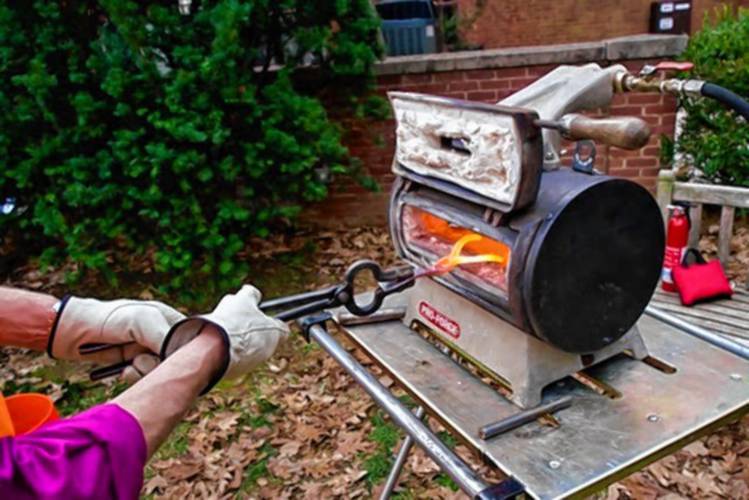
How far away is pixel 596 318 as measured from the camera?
1384 mm

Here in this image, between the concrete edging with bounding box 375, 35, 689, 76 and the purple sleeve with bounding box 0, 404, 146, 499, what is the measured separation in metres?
3.58

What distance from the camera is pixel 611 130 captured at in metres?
1.19

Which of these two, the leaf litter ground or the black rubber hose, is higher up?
the black rubber hose

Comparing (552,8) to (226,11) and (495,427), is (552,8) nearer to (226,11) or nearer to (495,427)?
(226,11)

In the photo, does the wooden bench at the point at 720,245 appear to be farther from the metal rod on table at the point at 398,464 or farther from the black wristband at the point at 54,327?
the black wristband at the point at 54,327

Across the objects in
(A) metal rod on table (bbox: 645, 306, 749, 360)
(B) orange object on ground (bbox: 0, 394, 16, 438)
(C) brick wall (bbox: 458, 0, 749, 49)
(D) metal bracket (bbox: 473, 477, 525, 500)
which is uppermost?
(C) brick wall (bbox: 458, 0, 749, 49)

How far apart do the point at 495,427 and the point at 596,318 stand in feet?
1.09

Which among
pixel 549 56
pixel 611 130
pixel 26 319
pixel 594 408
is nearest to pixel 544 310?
pixel 594 408

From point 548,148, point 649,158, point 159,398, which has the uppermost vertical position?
point 548,148

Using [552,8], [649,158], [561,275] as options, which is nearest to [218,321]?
[561,275]

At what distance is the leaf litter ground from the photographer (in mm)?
2594

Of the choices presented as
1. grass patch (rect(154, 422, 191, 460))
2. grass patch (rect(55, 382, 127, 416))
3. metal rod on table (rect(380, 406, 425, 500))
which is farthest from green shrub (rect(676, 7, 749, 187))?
grass patch (rect(55, 382, 127, 416))

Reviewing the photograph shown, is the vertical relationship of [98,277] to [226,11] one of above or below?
below

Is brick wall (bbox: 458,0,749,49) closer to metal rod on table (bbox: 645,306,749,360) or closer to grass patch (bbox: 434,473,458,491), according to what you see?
grass patch (bbox: 434,473,458,491)
